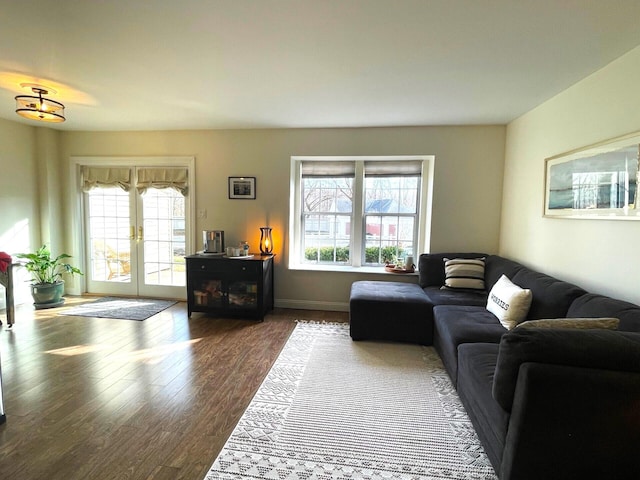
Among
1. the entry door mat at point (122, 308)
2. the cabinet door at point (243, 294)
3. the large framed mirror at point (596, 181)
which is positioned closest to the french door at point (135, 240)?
the entry door mat at point (122, 308)

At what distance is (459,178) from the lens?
12.9 ft

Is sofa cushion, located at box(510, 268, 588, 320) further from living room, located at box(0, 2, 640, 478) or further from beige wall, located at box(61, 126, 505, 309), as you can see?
beige wall, located at box(61, 126, 505, 309)

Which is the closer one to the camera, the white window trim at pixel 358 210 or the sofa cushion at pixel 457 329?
the sofa cushion at pixel 457 329

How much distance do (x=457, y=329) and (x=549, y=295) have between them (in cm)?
68

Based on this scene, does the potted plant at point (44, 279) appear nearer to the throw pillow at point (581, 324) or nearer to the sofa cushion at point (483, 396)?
the sofa cushion at point (483, 396)

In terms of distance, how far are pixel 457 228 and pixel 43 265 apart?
5.28m

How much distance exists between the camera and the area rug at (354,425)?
165 cm

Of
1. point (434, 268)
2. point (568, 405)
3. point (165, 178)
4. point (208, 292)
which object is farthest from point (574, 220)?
point (165, 178)

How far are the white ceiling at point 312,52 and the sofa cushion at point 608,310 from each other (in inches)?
60.8

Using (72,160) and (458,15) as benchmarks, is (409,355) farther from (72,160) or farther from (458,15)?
(72,160)

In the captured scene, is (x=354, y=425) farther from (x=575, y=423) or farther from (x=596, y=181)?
(x=596, y=181)

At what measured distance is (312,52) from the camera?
2117mm

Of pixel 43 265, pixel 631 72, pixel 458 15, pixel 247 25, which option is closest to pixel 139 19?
pixel 247 25

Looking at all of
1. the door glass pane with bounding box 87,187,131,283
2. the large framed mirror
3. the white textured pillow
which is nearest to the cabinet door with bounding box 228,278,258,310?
the door glass pane with bounding box 87,187,131,283
